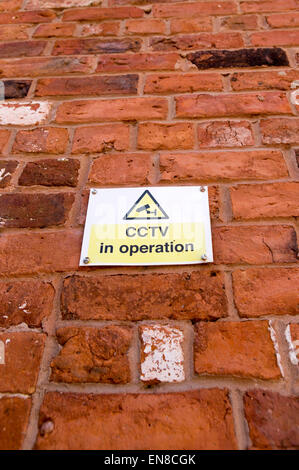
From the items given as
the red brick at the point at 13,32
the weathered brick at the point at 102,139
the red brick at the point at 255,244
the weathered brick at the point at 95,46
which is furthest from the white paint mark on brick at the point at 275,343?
the red brick at the point at 13,32

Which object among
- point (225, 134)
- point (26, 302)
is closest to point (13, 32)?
point (225, 134)

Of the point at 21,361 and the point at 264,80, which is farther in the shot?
the point at 264,80

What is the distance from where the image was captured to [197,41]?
889 millimetres

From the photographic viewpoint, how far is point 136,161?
0.72 meters

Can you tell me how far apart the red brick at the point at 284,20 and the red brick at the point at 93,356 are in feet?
2.94

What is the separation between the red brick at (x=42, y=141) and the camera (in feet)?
2.47

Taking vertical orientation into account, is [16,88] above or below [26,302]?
above

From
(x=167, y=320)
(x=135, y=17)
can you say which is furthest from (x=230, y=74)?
(x=167, y=320)

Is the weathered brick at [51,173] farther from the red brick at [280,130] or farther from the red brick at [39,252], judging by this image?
the red brick at [280,130]

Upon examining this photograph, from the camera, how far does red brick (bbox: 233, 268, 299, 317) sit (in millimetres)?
558

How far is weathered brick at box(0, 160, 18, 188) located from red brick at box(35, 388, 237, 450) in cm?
45

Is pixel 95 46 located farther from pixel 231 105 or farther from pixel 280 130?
pixel 280 130

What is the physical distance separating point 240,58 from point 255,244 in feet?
1.72

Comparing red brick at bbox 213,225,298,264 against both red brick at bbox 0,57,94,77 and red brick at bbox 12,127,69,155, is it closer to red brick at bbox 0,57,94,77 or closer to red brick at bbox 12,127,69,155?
red brick at bbox 12,127,69,155
